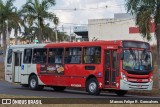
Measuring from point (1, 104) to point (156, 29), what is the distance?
17.0 meters

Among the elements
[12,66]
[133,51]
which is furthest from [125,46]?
[12,66]

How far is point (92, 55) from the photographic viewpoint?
2364 cm

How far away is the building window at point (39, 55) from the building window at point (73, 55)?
212 cm

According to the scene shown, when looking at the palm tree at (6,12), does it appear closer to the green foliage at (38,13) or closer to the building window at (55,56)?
the green foliage at (38,13)

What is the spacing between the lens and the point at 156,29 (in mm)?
28812

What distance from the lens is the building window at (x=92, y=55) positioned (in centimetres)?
2330

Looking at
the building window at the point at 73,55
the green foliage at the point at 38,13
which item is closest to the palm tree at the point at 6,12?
the green foliage at the point at 38,13

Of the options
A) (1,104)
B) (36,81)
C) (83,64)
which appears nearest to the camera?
(1,104)

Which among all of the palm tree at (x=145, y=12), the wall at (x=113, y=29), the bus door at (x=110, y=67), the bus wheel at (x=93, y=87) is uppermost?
the wall at (x=113, y=29)

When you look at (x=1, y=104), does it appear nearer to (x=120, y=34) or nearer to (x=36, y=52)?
(x=36, y=52)

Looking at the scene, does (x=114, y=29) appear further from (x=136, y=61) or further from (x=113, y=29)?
(x=136, y=61)

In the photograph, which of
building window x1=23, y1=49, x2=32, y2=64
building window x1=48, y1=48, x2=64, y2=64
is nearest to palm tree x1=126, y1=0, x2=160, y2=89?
building window x1=48, y1=48, x2=64, y2=64

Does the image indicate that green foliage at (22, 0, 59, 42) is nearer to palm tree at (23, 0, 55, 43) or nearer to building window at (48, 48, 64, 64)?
palm tree at (23, 0, 55, 43)

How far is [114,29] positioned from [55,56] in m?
58.6
